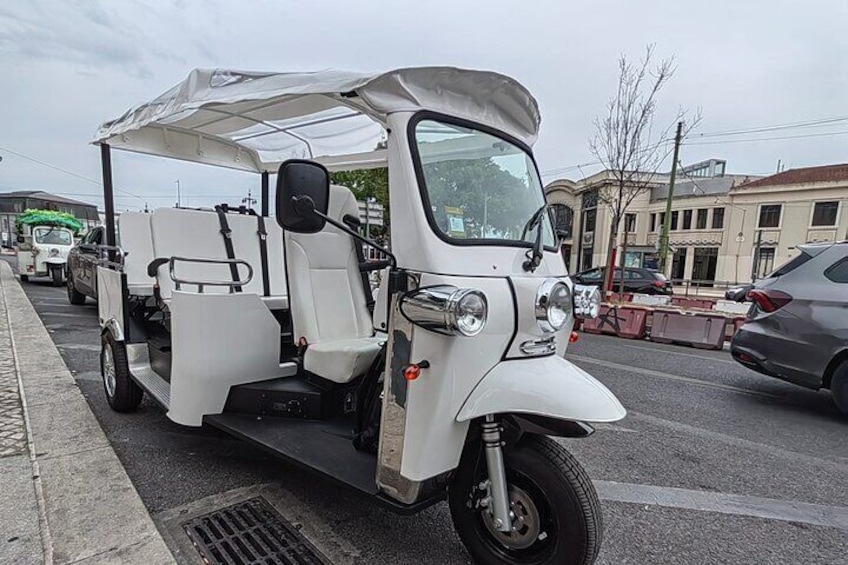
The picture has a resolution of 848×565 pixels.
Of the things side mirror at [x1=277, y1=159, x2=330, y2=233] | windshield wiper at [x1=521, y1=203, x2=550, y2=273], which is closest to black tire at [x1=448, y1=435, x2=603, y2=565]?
windshield wiper at [x1=521, y1=203, x2=550, y2=273]

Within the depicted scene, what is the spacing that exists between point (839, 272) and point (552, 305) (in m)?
4.14

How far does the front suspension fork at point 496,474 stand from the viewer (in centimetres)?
190

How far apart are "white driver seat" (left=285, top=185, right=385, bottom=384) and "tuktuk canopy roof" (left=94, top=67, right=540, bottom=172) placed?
2.55 ft

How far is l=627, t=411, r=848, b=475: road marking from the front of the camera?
3.48 meters

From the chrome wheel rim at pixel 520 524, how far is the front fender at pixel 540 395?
0.44 m

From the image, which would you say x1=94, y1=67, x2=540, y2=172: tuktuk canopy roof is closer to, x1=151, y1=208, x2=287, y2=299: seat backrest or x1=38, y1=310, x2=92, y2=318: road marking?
x1=151, y1=208, x2=287, y2=299: seat backrest

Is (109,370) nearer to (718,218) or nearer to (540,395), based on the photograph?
(540,395)

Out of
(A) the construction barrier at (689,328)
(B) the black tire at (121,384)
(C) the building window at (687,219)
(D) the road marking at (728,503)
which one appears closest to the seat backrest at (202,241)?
(B) the black tire at (121,384)

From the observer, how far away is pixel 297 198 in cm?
197

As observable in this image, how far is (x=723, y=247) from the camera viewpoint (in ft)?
103

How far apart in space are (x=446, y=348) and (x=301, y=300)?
1.50m

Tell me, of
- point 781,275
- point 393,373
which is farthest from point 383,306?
point 781,275

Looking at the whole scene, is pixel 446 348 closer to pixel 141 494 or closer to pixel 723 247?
pixel 141 494

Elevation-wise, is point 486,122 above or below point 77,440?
above
